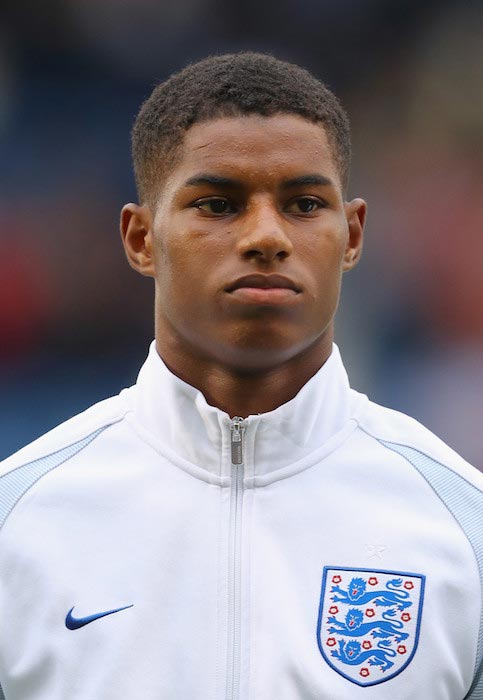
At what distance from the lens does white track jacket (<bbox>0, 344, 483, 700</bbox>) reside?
7.13ft

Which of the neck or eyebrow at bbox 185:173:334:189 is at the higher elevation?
eyebrow at bbox 185:173:334:189

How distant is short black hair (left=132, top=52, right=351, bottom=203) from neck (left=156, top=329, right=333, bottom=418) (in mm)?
395

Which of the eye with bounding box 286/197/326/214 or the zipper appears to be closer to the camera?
the zipper

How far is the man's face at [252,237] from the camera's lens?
7.38 feet

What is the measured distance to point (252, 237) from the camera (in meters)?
2.22

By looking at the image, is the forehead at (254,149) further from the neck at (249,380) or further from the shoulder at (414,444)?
the shoulder at (414,444)

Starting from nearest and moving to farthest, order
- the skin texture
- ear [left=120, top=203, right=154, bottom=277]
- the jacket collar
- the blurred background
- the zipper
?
the zipper < the skin texture < the jacket collar < ear [left=120, top=203, right=154, bottom=277] < the blurred background

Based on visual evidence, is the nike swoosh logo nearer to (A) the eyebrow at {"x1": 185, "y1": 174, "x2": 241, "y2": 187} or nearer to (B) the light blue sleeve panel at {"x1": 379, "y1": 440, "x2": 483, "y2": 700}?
(B) the light blue sleeve panel at {"x1": 379, "y1": 440, "x2": 483, "y2": 700}

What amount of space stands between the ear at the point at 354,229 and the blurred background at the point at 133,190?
12.7 ft

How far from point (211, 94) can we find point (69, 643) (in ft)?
3.74

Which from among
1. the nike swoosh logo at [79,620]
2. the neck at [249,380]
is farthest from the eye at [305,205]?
the nike swoosh logo at [79,620]

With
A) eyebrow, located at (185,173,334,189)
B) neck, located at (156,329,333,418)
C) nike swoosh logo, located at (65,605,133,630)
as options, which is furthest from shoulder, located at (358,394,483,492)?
nike swoosh logo, located at (65,605,133,630)

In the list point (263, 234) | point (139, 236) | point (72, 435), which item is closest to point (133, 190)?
point (139, 236)

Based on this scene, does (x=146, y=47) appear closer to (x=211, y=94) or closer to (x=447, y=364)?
(x=447, y=364)
